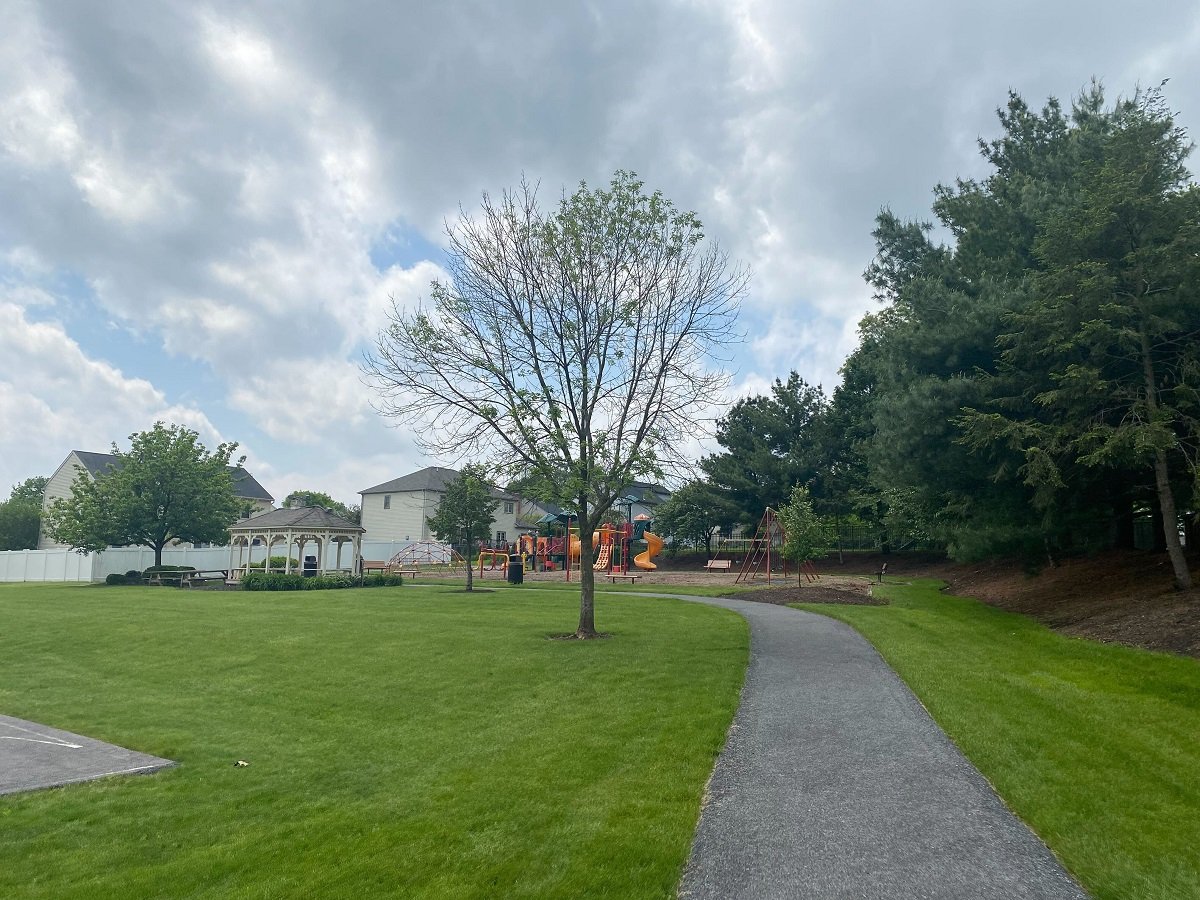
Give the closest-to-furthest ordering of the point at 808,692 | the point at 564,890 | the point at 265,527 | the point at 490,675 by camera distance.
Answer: the point at 564,890
the point at 808,692
the point at 490,675
the point at 265,527

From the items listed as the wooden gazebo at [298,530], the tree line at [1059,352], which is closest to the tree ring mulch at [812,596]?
the tree line at [1059,352]

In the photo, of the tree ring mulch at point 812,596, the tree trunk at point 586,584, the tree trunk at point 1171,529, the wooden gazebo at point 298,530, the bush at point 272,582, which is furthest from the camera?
the wooden gazebo at point 298,530

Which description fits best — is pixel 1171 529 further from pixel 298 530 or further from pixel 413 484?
pixel 413 484

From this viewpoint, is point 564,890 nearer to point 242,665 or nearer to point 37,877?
point 37,877

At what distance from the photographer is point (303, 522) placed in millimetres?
36250

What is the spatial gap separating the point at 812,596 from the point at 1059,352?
9.54m

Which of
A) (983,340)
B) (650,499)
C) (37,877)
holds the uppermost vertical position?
(983,340)

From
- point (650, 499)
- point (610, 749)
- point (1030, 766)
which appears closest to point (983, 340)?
Answer: point (650, 499)

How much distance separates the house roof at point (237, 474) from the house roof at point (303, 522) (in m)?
19.6

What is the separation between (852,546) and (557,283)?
38.9 meters

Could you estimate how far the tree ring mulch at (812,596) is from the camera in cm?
2114

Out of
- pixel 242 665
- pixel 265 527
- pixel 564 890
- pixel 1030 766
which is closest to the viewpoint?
pixel 564 890

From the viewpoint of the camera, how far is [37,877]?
4.85 m

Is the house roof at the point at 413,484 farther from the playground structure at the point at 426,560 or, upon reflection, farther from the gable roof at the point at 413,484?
the playground structure at the point at 426,560
